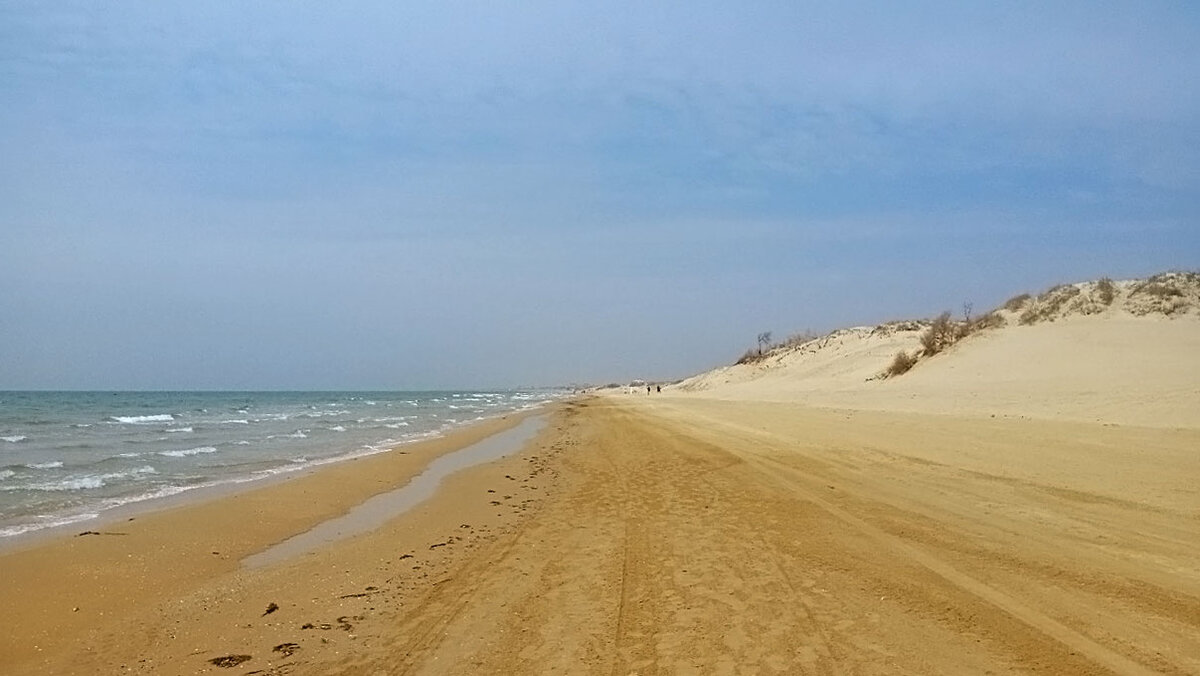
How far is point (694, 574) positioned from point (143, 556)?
258 inches

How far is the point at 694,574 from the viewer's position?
6984mm

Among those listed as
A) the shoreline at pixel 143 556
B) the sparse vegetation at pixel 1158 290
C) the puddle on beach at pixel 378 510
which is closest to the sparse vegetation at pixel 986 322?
the sparse vegetation at pixel 1158 290

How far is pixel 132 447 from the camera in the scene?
77.9ft

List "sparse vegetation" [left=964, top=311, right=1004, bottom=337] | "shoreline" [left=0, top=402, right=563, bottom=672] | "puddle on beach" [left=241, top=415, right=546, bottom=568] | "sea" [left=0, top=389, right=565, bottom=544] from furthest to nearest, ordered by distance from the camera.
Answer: "sparse vegetation" [left=964, top=311, right=1004, bottom=337]
"sea" [left=0, top=389, right=565, bottom=544]
"puddle on beach" [left=241, top=415, right=546, bottom=568]
"shoreline" [left=0, top=402, right=563, bottom=672]

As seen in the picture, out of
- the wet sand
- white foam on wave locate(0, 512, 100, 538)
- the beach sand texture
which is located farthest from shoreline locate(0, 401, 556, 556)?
the wet sand

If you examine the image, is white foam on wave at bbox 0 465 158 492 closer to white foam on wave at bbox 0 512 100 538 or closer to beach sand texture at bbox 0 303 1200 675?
white foam on wave at bbox 0 512 100 538

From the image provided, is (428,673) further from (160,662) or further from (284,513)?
(284,513)

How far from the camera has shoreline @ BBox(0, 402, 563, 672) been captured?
6.19 meters

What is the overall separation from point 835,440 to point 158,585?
→ 14.5 m

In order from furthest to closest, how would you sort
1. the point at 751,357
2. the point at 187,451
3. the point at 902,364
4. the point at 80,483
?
1. the point at 751,357
2. the point at 902,364
3. the point at 187,451
4. the point at 80,483

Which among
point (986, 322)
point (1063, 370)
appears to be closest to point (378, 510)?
point (1063, 370)

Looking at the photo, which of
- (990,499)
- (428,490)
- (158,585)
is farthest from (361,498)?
(990,499)

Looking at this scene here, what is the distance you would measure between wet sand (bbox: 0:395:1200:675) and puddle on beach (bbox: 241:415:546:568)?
309mm

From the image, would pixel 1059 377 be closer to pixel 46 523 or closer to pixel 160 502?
pixel 160 502
